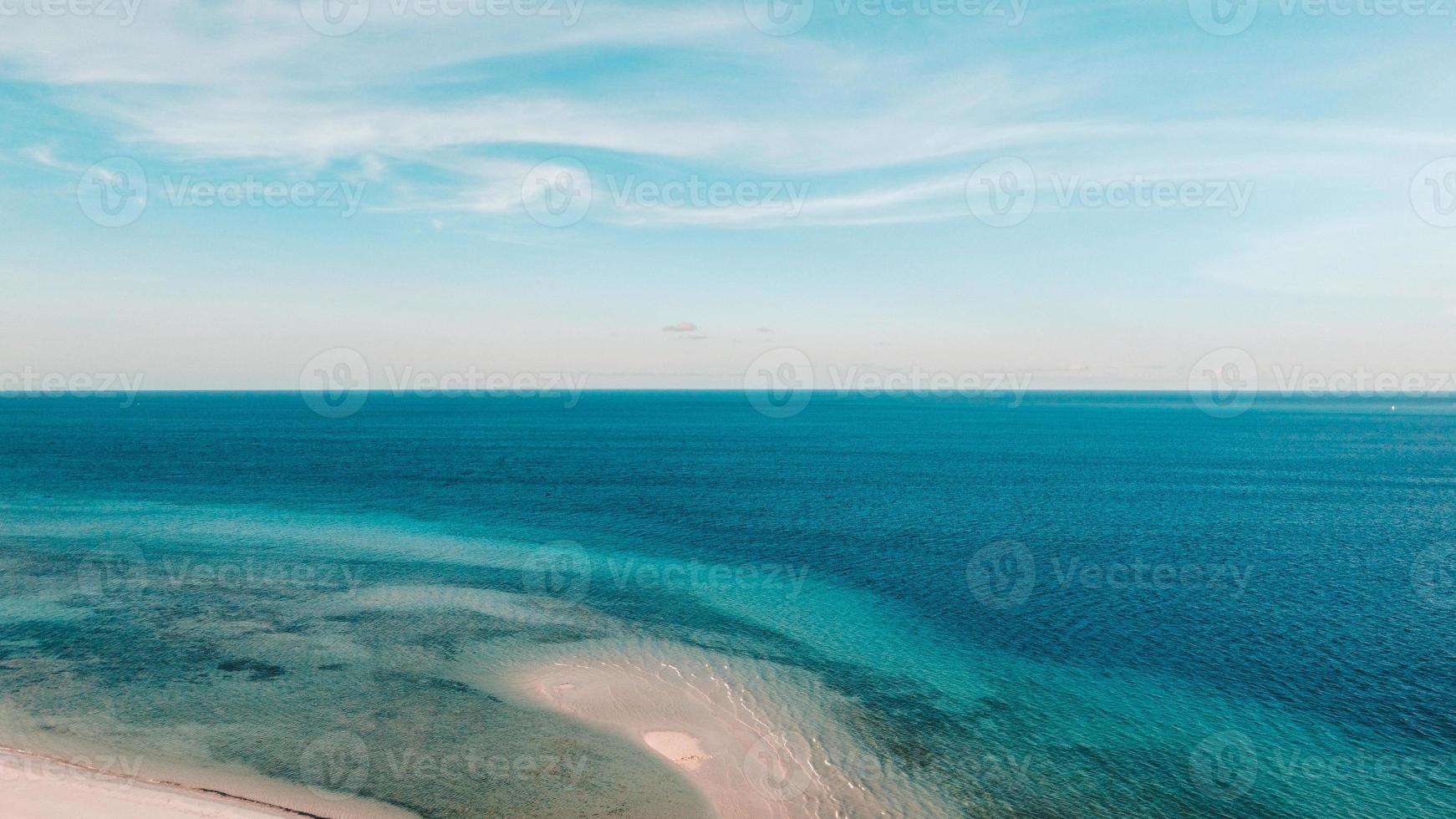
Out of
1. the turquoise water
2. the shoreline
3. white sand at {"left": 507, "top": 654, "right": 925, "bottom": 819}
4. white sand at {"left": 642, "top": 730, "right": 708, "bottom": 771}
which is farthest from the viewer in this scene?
white sand at {"left": 642, "top": 730, "right": 708, "bottom": 771}

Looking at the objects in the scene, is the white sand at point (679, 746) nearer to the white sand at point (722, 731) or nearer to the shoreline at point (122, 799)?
the white sand at point (722, 731)

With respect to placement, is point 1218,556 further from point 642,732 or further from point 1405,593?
point 642,732

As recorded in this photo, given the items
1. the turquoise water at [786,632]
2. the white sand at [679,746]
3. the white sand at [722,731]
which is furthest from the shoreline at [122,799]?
the white sand at [722,731]

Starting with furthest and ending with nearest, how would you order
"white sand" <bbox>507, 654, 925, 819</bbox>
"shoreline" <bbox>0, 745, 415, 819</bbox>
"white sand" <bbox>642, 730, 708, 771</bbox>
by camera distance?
"white sand" <bbox>642, 730, 708, 771</bbox>
"white sand" <bbox>507, 654, 925, 819</bbox>
"shoreline" <bbox>0, 745, 415, 819</bbox>

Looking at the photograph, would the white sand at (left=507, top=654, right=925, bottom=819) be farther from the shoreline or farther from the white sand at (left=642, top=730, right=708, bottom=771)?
the shoreline

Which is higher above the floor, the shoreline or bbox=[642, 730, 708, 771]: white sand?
bbox=[642, 730, 708, 771]: white sand

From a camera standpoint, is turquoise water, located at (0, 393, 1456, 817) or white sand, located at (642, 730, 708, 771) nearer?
turquoise water, located at (0, 393, 1456, 817)

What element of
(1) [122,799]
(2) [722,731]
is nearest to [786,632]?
(2) [722,731]

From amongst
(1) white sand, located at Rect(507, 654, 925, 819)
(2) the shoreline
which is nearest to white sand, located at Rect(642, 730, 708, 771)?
(1) white sand, located at Rect(507, 654, 925, 819)
